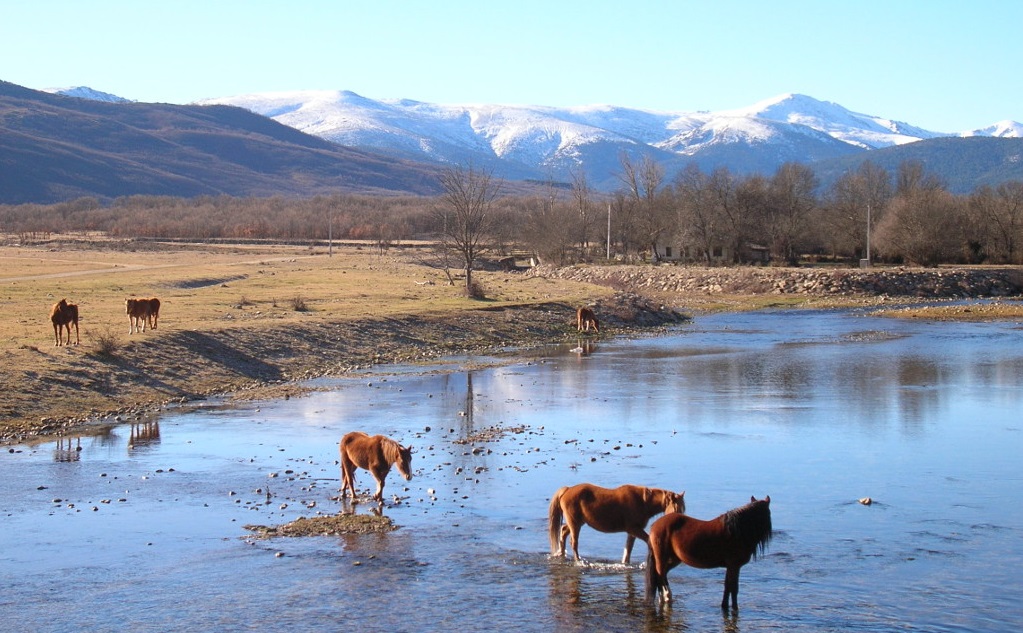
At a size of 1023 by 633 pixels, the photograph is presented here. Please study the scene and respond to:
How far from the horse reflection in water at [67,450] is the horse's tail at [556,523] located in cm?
1029

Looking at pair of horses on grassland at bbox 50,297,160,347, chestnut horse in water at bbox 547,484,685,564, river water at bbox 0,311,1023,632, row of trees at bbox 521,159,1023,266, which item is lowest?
river water at bbox 0,311,1023,632

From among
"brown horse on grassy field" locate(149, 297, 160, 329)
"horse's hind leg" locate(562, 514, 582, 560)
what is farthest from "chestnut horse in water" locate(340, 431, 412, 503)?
"brown horse on grassy field" locate(149, 297, 160, 329)

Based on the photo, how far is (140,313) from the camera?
32688 millimetres

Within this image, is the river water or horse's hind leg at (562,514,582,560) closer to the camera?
the river water

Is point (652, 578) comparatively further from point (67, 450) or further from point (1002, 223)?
point (1002, 223)

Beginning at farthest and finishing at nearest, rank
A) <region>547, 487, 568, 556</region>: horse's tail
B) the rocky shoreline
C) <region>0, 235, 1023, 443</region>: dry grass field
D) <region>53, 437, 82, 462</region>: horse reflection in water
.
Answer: the rocky shoreline < <region>0, 235, 1023, 443</region>: dry grass field < <region>53, 437, 82, 462</region>: horse reflection in water < <region>547, 487, 568, 556</region>: horse's tail

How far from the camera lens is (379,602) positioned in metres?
12.4

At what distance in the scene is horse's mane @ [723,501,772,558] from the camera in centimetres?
1197

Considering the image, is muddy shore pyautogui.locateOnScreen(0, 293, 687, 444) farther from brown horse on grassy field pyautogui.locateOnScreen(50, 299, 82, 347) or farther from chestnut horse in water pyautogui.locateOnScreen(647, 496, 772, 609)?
chestnut horse in water pyautogui.locateOnScreen(647, 496, 772, 609)

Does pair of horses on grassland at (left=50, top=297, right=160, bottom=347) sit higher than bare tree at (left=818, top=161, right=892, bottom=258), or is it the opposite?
bare tree at (left=818, top=161, right=892, bottom=258)

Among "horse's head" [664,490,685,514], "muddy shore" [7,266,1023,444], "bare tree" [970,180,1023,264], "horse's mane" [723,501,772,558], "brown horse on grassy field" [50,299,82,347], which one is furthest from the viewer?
"bare tree" [970,180,1023,264]

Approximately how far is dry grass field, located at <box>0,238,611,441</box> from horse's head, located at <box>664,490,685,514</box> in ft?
47.5

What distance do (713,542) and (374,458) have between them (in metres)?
6.27

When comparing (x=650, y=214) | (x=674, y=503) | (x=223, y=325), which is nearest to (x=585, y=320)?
(x=223, y=325)
